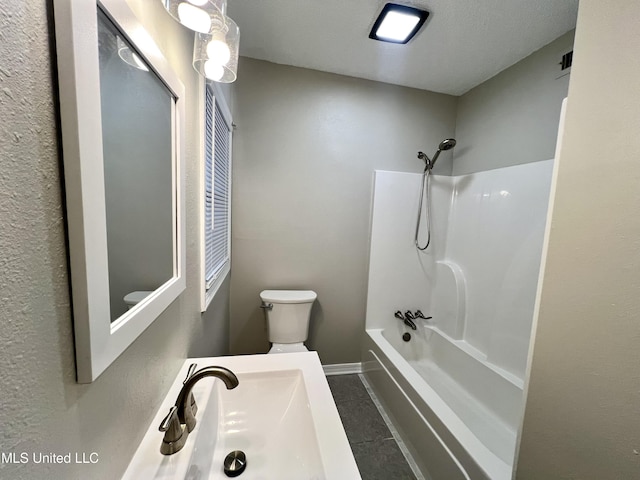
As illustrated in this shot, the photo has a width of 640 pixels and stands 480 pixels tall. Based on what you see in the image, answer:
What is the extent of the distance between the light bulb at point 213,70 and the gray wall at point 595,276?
1107 millimetres

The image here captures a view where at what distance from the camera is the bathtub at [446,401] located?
1203mm

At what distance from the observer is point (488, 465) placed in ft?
3.54

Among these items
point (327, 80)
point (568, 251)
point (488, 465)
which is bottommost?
point (488, 465)

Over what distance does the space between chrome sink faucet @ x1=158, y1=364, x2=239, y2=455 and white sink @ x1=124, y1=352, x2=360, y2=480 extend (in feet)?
0.07

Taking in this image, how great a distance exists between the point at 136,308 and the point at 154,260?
164 mm

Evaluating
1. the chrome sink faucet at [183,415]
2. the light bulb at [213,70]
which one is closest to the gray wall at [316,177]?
the light bulb at [213,70]

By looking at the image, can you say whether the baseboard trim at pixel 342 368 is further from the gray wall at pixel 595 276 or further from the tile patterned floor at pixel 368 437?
the gray wall at pixel 595 276

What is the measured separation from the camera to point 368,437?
1653 millimetres

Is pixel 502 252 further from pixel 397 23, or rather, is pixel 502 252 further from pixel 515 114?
pixel 397 23

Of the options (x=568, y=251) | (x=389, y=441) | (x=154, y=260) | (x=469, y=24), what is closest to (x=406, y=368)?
(x=389, y=441)

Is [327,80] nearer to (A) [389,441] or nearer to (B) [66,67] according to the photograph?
(B) [66,67]

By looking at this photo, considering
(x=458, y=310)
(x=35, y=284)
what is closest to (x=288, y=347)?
(x=458, y=310)

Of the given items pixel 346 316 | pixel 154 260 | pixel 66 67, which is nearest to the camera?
pixel 66 67

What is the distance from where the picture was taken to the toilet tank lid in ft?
6.45
